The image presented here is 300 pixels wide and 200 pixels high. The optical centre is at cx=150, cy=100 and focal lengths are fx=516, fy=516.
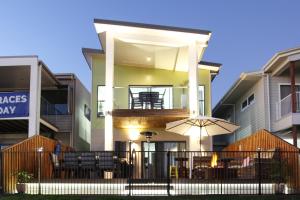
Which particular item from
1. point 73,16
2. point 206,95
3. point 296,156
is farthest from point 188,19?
point 296,156

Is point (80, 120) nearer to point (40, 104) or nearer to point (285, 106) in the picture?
point (40, 104)

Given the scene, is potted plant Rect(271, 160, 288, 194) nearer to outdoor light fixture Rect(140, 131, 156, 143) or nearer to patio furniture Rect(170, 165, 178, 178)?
patio furniture Rect(170, 165, 178, 178)

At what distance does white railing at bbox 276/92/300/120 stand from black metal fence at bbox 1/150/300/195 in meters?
6.51

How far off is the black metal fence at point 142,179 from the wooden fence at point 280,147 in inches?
1.2

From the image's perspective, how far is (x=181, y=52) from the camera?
73.4 feet

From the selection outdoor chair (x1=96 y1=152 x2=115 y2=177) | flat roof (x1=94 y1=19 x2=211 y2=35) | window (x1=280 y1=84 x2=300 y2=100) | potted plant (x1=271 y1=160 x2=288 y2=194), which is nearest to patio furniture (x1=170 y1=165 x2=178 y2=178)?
outdoor chair (x1=96 y1=152 x2=115 y2=177)

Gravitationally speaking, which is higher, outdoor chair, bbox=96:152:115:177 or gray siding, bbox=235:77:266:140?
gray siding, bbox=235:77:266:140

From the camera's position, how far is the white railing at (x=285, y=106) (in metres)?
22.8

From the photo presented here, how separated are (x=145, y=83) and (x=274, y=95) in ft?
20.0

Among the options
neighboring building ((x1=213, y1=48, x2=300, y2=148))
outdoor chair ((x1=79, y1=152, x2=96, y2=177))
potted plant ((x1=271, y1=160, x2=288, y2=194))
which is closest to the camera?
potted plant ((x1=271, y1=160, x2=288, y2=194))

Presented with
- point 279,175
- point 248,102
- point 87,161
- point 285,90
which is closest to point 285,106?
point 285,90

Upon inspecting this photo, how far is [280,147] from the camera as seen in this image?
17.2m

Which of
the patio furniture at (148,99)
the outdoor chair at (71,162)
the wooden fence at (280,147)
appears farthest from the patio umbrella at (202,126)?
the outdoor chair at (71,162)

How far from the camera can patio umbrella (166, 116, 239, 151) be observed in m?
18.0
